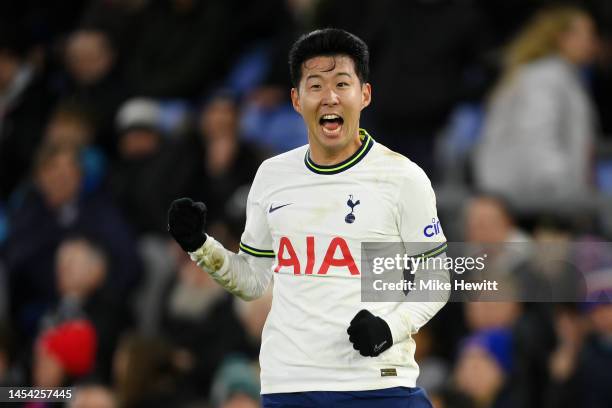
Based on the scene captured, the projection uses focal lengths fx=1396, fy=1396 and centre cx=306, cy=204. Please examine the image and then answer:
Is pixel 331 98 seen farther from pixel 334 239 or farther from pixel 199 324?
pixel 199 324

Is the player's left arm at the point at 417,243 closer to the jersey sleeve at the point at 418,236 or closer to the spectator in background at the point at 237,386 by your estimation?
the jersey sleeve at the point at 418,236

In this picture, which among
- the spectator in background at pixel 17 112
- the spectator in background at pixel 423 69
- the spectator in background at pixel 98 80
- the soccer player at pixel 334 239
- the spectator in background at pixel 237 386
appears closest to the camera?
the soccer player at pixel 334 239

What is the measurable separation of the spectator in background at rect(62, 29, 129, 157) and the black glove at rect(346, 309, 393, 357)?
21.8 feet

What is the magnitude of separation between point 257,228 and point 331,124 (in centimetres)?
49

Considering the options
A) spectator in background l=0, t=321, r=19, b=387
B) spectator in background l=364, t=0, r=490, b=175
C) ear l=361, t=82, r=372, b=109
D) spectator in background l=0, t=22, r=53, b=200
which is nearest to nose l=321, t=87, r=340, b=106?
ear l=361, t=82, r=372, b=109

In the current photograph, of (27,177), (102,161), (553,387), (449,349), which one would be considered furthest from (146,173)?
(553,387)

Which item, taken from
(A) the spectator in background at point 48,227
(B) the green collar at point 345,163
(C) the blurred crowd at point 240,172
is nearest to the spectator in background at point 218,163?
(C) the blurred crowd at point 240,172

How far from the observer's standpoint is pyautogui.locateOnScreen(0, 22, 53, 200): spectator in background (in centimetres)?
1128

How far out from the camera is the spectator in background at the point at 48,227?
9.64 metres

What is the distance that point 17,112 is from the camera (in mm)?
11406

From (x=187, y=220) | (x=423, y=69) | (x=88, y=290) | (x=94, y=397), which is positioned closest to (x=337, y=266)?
(x=187, y=220)

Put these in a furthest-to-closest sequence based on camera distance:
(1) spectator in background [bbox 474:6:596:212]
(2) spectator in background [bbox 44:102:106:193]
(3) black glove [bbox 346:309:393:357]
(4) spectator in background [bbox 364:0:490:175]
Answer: (2) spectator in background [bbox 44:102:106:193] < (4) spectator in background [bbox 364:0:490:175] < (1) spectator in background [bbox 474:6:596:212] < (3) black glove [bbox 346:309:393:357]

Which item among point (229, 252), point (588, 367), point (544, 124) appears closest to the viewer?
point (229, 252)

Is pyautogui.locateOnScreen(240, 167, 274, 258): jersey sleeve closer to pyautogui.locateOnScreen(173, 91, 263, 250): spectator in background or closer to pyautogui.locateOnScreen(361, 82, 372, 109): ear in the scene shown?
pyautogui.locateOnScreen(361, 82, 372, 109): ear
